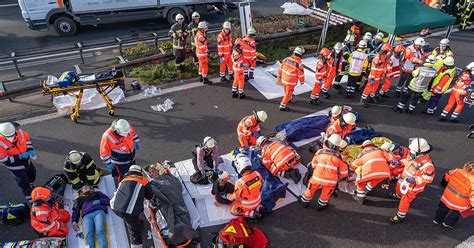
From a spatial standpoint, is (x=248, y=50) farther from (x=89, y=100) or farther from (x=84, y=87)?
(x=89, y=100)

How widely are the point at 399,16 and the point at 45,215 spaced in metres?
11.2

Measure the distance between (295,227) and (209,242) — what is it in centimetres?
178

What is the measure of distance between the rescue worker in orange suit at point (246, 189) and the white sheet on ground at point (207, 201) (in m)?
0.50

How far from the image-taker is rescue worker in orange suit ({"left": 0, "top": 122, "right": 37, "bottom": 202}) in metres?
6.78

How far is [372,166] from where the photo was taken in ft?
22.9

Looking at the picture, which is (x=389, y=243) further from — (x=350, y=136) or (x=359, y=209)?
(x=350, y=136)

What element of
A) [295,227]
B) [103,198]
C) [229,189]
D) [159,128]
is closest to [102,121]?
[159,128]

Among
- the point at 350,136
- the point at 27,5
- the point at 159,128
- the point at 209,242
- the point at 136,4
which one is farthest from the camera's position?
the point at 136,4

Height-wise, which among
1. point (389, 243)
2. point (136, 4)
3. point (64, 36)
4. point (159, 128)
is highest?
point (136, 4)

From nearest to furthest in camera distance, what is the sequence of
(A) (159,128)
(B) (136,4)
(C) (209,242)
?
1. (C) (209,242)
2. (A) (159,128)
3. (B) (136,4)

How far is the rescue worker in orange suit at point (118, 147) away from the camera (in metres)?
7.13

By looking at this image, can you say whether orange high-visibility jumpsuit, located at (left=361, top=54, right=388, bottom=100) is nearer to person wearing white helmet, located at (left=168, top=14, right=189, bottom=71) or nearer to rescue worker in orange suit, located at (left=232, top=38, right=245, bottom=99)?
rescue worker in orange suit, located at (left=232, top=38, right=245, bottom=99)

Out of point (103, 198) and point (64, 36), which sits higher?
point (64, 36)

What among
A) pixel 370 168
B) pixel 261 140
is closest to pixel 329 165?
pixel 370 168
